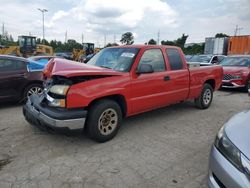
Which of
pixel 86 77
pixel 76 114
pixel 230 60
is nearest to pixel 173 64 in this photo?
pixel 86 77

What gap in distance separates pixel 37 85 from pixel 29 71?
0.46 meters

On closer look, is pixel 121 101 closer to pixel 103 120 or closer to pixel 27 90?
pixel 103 120

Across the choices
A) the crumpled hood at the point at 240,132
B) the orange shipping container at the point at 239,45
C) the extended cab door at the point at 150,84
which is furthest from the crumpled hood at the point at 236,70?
the orange shipping container at the point at 239,45

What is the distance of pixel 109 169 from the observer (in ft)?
11.3

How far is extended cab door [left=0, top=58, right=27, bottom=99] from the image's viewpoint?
6.59m

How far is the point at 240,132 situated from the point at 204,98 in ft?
15.1

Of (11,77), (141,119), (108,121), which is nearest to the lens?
(108,121)

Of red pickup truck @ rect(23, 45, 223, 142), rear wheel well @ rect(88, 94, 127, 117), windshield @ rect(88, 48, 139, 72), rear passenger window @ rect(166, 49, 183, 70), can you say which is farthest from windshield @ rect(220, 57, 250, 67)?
rear wheel well @ rect(88, 94, 127, 117)

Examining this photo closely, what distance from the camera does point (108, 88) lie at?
4.19m

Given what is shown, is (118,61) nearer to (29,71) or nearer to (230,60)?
(29,71)

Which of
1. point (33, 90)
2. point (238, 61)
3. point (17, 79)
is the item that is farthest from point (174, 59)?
point (238, 61)

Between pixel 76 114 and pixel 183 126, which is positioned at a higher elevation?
pixel 76 114

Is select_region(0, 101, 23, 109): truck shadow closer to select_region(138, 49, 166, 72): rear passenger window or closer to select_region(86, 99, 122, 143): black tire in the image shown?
select_region(86, 99, 122, 143): black tire

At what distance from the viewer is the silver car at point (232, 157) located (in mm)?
2080
